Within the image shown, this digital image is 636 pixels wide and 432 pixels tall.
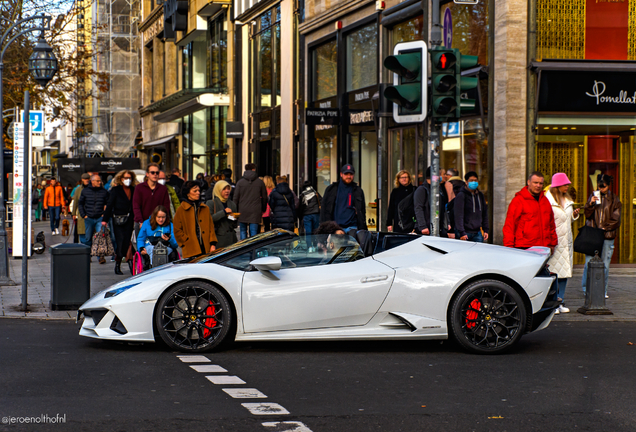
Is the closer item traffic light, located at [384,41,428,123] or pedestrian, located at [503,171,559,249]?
traffic light, located at [384,41,428,123]

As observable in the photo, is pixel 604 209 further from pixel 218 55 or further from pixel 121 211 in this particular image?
pixel 218 55

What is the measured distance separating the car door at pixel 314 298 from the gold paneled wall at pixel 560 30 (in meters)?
9.44

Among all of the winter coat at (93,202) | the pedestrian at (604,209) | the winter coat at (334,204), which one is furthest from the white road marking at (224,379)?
the winter coat at (93,202)

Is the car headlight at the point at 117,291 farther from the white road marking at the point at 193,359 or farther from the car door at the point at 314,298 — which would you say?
the car door at the point at 314,298

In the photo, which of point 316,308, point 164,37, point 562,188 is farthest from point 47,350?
point 164,37

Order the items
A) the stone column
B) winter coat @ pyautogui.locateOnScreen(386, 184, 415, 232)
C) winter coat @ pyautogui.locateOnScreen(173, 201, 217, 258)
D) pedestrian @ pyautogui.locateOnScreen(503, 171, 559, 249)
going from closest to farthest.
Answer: pedestrian @ pyautogui.locateOnScreen(503, 171, 559, 249)
winter coat @ pyautogui.locateOnScreen(173, 201, 217, 258)
winter coat @ pyautogui.locateOnScreen(386, 184, 415, 232)
the stone column

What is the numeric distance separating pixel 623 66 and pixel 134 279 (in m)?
10.9

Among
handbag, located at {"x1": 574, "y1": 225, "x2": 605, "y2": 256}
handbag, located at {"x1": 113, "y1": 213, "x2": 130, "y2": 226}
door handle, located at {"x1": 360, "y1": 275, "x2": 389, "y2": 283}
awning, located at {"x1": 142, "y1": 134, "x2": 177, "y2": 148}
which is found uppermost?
awning, located at {"x1": 142, "y1": 134, "x2": 177, "y2": 148}

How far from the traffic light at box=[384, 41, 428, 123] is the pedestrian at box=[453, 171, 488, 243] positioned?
3.24 meters

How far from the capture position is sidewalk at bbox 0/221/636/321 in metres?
10.6

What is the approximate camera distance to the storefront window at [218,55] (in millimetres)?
34250

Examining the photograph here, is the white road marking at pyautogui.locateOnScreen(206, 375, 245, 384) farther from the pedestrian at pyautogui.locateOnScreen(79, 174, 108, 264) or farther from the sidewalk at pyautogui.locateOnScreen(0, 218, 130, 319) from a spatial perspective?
the pedestrian at pyautogui.locateOnScreen(79, 174, 108, 264)

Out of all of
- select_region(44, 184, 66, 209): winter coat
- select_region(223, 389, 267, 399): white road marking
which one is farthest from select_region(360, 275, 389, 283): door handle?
select_region(44, 184, 66, 209): winter coat

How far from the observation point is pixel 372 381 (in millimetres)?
→ 6723
